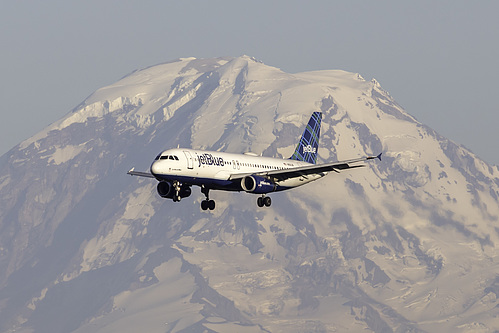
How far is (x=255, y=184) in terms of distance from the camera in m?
115

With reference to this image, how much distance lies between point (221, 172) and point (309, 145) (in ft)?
117

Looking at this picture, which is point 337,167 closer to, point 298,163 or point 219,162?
point 219,162

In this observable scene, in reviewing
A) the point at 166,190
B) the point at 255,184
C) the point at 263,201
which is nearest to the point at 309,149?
the point at 263,201

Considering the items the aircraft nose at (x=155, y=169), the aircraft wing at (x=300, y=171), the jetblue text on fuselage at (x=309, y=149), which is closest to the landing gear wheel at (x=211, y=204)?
the aircraft wing at (x=300, y=171)

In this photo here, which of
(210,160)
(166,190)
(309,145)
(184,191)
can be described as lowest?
(309,145)

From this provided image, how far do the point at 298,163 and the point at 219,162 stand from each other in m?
23.2

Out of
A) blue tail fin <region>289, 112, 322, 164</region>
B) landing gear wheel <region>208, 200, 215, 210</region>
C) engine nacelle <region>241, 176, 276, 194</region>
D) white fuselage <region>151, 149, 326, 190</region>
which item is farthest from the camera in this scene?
blue tail fin <region>289, 112, 322, 164</region>

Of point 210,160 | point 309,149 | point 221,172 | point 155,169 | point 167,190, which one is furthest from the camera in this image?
point 309,149

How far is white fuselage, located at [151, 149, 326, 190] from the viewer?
10818 centimetres

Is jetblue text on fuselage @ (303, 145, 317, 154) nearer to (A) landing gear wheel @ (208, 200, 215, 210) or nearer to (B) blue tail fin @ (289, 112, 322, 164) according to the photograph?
(B) blue tail fin @ (289, 112, 322, 164)

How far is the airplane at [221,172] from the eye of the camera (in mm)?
108812

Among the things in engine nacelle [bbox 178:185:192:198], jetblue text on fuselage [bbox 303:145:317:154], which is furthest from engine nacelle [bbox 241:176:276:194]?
jetblue text on fuselage [bbox 303:145:317:154]

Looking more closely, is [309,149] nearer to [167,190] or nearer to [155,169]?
[167,190]

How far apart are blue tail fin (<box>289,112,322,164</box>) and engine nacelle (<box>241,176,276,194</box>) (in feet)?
89.3
